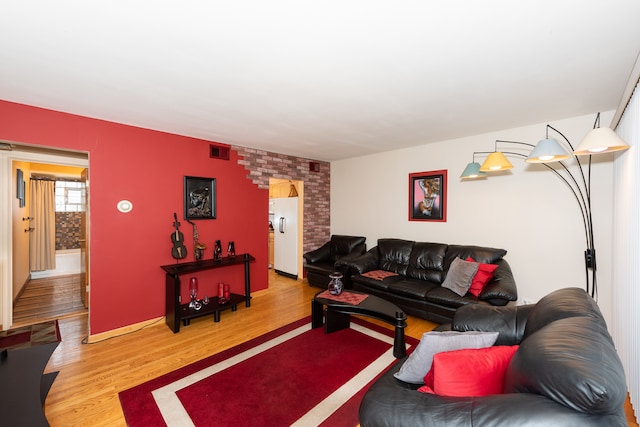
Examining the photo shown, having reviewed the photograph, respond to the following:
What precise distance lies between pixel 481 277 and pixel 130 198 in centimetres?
436

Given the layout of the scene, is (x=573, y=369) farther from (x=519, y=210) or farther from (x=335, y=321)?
(x=519, y=210)

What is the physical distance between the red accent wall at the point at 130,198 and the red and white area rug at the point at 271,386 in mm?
1417

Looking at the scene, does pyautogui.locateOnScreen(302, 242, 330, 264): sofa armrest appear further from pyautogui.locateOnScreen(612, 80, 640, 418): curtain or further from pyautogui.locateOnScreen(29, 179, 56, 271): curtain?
pyautogui.locateOnScreen(29, 179, 56, 271): curtain

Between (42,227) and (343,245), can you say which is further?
(42,227)

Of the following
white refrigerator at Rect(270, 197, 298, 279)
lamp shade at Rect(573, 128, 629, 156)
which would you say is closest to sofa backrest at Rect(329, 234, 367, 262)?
white refrigerator at Rect(270, 197, 298, 279)

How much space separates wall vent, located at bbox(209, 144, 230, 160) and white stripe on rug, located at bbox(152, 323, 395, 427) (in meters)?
2.70

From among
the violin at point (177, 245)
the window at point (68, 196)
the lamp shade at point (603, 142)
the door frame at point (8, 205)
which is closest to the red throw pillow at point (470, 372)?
the lamp shade at point (603, 142)

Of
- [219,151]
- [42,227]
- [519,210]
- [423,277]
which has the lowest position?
[423,277]

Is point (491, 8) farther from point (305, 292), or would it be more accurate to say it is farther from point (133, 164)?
point (305, 292)

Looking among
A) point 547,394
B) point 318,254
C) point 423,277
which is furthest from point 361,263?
point 547,394

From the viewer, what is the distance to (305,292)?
480cm

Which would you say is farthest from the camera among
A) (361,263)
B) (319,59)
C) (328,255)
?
(328,255)

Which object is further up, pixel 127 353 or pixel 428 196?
pixel 428 196

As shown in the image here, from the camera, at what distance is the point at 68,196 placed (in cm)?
624
